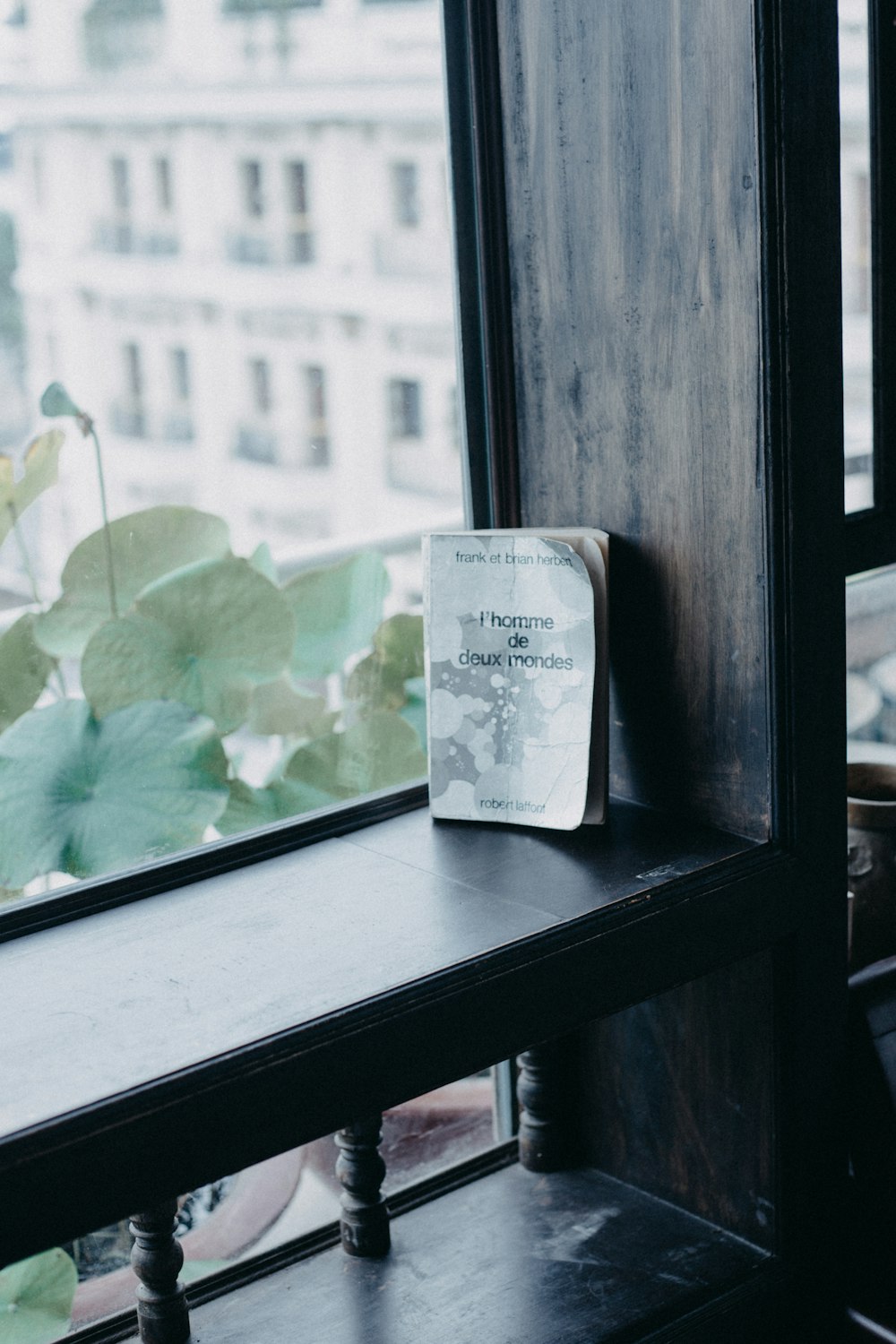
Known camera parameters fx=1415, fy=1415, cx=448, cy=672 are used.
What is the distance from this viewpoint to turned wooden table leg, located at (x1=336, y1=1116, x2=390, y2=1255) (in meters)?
1.70

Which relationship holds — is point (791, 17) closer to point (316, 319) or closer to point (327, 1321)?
point (316, 319)

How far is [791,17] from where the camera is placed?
4.64 feet

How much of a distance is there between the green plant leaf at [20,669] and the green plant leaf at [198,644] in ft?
0.18

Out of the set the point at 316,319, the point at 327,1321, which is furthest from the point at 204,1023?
the point at 316,319

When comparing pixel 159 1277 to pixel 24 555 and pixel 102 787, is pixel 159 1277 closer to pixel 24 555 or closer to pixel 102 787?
pixel 102 787

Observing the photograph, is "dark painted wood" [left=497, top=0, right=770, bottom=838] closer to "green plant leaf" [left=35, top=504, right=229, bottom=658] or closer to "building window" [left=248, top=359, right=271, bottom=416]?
"building window" [left=248, top=359, right=271, bottom=416]

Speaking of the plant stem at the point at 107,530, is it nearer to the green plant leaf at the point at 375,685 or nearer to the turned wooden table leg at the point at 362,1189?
the green plant leaf at the point at 375,685

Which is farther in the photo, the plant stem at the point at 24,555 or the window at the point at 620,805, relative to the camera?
the plant stem at the point at 24,555

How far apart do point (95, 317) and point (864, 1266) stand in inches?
57.0

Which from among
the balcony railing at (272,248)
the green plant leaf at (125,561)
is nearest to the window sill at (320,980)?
the green plant leaf at (125,561)

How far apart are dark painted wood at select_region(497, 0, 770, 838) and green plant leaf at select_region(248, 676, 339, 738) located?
1.20 ft

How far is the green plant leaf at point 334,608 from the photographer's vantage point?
68.9 inches

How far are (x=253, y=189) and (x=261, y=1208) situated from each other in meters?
1.23

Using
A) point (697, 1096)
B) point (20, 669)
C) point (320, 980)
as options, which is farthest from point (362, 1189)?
point (20, 669)
